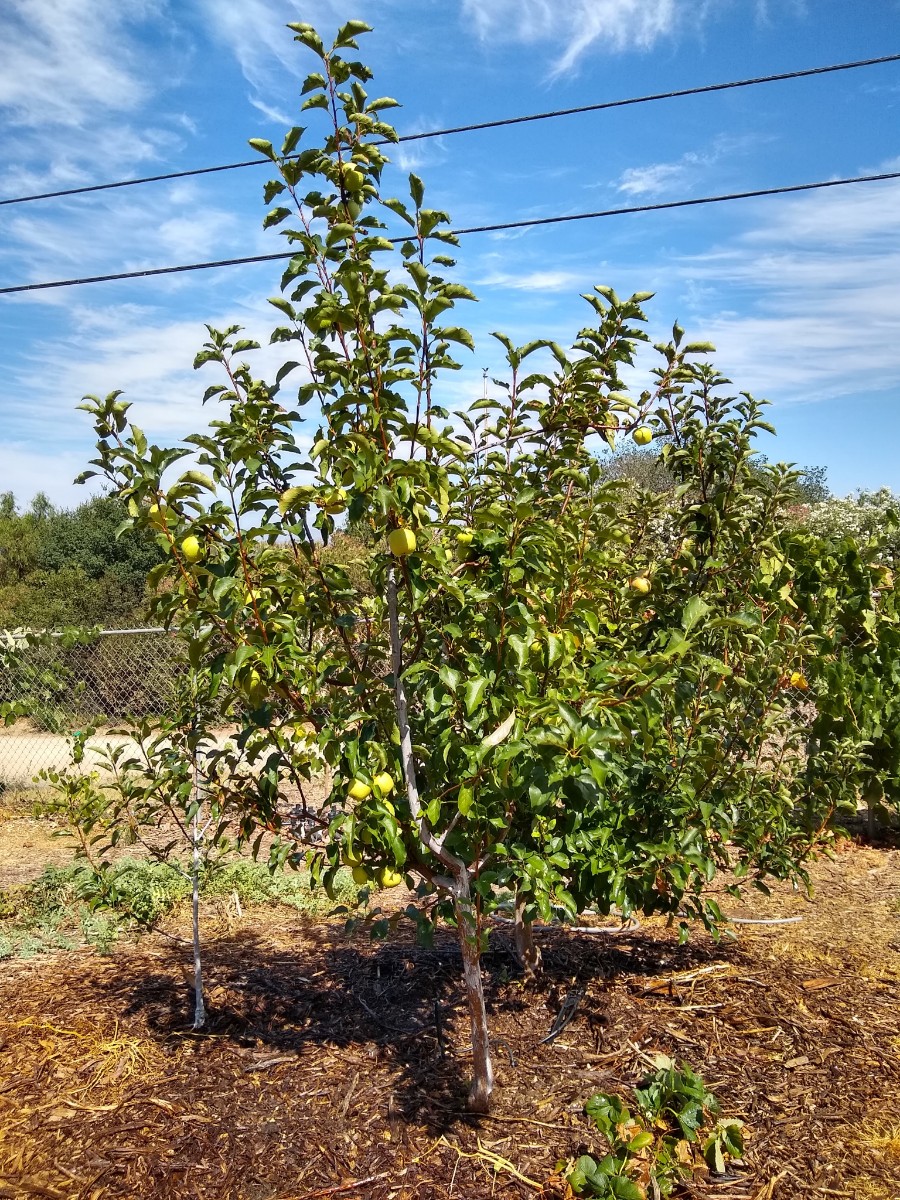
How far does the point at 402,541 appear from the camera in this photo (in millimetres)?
2115

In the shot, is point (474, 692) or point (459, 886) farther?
point (459, 886)

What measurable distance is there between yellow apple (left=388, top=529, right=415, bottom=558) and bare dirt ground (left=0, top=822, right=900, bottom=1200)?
176cm

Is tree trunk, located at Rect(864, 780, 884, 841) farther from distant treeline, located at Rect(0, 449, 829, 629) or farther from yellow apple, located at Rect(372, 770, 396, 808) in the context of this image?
distant treeline, located at Rect(0, 449, 829, 629)

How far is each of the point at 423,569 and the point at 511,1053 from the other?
186 centimetres

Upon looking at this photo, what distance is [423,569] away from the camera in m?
2.33

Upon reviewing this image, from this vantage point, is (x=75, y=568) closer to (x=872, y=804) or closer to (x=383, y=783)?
(x=872, y=804)

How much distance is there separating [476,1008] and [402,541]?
58.6 inches

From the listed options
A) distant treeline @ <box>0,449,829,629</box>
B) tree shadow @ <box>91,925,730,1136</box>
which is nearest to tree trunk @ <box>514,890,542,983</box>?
tree shadow @ <box>91,925,730,1136</box>

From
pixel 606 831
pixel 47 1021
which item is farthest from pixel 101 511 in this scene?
pixel 606 831

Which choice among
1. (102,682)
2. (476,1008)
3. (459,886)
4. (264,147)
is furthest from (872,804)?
(102,682)

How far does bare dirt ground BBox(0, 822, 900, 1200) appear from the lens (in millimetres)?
2564

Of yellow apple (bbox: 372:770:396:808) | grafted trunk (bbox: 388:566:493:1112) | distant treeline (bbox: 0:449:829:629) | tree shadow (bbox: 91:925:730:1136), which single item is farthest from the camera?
distant treeline (bbox: 0:449:829:629)

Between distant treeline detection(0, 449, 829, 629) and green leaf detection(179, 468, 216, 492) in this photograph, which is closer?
green leaf detection(179, 468, 216, 492)

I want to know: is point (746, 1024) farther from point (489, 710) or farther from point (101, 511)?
point (101, 511)
